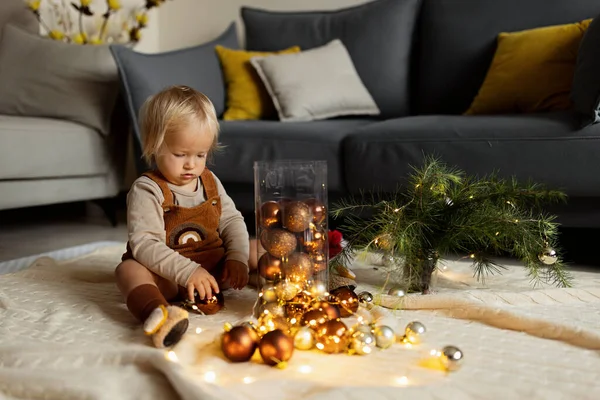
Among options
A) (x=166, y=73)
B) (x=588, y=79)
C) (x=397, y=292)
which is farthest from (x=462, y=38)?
(x=397, y=292)

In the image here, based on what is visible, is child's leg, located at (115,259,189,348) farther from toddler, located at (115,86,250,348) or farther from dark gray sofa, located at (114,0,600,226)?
dark gray sofa, located at (114,0,600,226)

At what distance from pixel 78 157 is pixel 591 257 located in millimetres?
1819

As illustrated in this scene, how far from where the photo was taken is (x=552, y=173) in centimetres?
166

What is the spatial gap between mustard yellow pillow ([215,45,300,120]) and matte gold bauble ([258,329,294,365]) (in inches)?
63.0

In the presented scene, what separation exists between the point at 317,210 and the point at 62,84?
160 centimetres

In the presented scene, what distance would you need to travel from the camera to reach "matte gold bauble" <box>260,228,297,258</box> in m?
1.21

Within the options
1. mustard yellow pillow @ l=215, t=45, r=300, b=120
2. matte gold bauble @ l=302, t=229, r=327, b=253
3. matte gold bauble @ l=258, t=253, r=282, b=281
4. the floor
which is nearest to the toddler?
matte gold bauble @ l=258, t=253, r=282, b=281

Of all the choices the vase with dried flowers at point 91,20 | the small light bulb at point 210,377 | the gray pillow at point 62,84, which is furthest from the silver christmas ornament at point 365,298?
the vase with dried flowers at point 91,20

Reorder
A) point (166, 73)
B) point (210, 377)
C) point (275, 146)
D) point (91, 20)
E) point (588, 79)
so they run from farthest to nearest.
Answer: point (91, 20)
point (166, 73)
point (275, 146)
point (588, 79)
point (210, 377)

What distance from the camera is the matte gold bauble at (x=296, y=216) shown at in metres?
1.20

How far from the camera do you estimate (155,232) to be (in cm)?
129

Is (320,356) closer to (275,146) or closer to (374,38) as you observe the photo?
(275,146)

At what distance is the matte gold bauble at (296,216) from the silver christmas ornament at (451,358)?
38 cm

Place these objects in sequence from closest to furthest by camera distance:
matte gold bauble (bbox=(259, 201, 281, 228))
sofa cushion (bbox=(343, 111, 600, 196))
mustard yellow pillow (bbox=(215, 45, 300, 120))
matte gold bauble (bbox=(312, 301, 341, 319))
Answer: matte gold bauble (bbox=(312, 301, 341, 319)) < matte gold bauble (bbox=(259, 201, 281, 228)) < sofa cushion (bbox=(343, 111, 600, 196)) < mustard yellow pillow (bbox=(215, 45, 300, 120))
